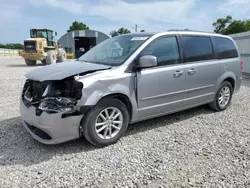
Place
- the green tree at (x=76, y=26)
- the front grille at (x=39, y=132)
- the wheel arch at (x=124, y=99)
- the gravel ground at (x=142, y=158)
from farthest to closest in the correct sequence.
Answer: the green tree at (x=76, y=26) < the wheel arch at (x=124, y=99) < the front grille at (x=39, y=132) < the gravel ground at (x=142, y=158)

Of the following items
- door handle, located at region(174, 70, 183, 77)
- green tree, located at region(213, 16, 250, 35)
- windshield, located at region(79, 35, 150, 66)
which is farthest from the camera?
green tree, located at region(213, 16, 250, 35)

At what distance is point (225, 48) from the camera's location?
4801 mm

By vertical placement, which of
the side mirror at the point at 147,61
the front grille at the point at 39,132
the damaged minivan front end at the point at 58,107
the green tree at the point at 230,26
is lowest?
the front grille at the point at 39,132

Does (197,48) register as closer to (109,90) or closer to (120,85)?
(120,85)

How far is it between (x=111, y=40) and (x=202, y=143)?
2589 mm

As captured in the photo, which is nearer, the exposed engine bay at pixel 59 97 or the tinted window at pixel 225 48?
the exposed engine bay at pixel 59 97

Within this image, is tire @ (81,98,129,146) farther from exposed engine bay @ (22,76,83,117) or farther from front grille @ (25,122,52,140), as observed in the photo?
front grille @ (25,122,52,140)

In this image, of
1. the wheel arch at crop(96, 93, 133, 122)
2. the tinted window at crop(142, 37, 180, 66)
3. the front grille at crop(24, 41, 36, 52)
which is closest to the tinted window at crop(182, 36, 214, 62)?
the tinted window at crop(142, 37, 180, 66)

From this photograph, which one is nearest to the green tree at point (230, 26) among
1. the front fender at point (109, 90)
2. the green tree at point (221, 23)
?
the green tree at point (221, 23)

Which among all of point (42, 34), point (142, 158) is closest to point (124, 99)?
point (142, 158)

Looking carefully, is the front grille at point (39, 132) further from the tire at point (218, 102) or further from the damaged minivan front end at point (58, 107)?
the tire at point (218, 102)

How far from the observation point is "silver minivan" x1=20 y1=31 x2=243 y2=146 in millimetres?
2887

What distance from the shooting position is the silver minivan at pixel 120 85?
9.47ft

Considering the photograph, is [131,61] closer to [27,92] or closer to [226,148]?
[27,92]
